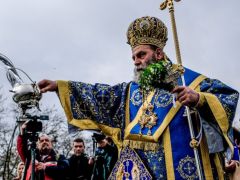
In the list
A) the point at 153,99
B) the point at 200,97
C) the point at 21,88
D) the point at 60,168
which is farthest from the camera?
the point at 60,168

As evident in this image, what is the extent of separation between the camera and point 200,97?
3693mm

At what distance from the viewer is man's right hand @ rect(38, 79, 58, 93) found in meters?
4.18

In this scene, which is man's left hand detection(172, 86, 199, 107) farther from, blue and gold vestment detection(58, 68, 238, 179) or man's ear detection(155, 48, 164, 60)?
man's ear detection(155, 48, 164, 60)

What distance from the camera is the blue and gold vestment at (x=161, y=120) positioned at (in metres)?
3.82

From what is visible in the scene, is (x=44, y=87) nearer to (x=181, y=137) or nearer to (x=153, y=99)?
(x=153, y=99)

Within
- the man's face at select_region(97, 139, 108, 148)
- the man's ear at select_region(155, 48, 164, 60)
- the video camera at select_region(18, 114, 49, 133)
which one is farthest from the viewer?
the man's face at select_region(97, 139, 108, 148)

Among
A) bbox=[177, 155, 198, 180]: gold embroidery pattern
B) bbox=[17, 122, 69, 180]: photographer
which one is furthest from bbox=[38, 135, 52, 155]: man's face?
bbox=[177, 155, 198, 180]: gold embroidery pattern

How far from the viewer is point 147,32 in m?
4.81

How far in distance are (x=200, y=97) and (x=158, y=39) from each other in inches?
51.7

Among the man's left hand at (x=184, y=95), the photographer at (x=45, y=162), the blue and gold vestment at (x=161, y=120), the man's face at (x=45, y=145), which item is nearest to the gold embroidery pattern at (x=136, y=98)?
the blue and gold vestment at (x=161, y=120)

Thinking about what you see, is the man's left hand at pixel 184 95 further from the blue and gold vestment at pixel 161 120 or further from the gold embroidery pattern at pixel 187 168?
the gold embroidery pattern at pixel 187 168

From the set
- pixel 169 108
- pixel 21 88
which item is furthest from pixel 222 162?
pixel 21 88

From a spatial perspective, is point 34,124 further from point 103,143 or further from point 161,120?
A: point 103,143

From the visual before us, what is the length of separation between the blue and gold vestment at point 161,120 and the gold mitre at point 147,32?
1.59ft
